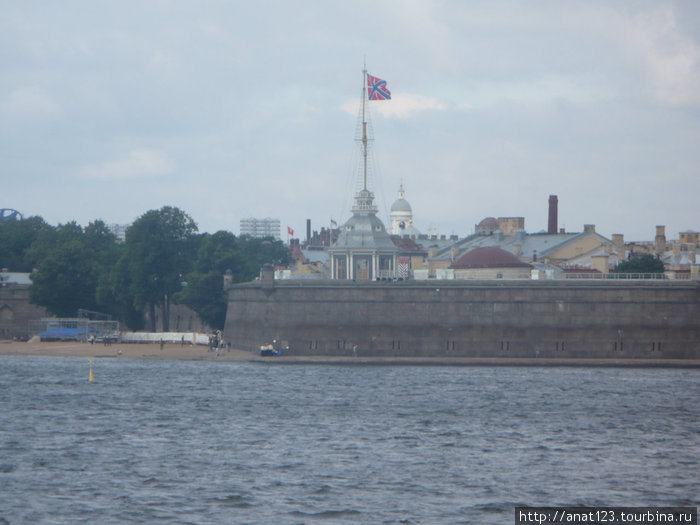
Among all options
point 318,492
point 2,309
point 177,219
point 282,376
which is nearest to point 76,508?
point 318,492

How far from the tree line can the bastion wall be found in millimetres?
17450

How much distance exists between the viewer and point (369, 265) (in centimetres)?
9112

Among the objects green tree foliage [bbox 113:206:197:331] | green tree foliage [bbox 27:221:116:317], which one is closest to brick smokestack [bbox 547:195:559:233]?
green tree foliage [bbox 113:206:197:331]

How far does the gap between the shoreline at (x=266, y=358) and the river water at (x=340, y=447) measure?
6007 millimetres

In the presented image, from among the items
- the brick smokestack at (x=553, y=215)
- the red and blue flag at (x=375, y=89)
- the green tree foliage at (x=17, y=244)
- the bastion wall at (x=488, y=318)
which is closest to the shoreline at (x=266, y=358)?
the bastion wall at (x=488, y=318)

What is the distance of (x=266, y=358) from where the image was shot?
284 ft

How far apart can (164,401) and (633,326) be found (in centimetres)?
3577

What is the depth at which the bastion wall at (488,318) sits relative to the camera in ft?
266

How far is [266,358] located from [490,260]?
68.7 ft

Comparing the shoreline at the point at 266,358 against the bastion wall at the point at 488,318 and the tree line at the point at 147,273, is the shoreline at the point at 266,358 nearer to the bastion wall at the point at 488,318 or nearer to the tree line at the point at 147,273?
the bastion wall at the point at 488,318

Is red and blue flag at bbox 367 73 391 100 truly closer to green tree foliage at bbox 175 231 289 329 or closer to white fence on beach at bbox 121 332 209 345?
green tree foliage at bbox 175 231 289 329

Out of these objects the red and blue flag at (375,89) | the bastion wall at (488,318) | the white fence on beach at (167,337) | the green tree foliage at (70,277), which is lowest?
the white fence on beach at (167,337)

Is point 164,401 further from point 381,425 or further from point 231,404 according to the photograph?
point 381,425

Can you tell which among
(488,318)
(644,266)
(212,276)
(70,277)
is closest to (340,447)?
(488,318)
